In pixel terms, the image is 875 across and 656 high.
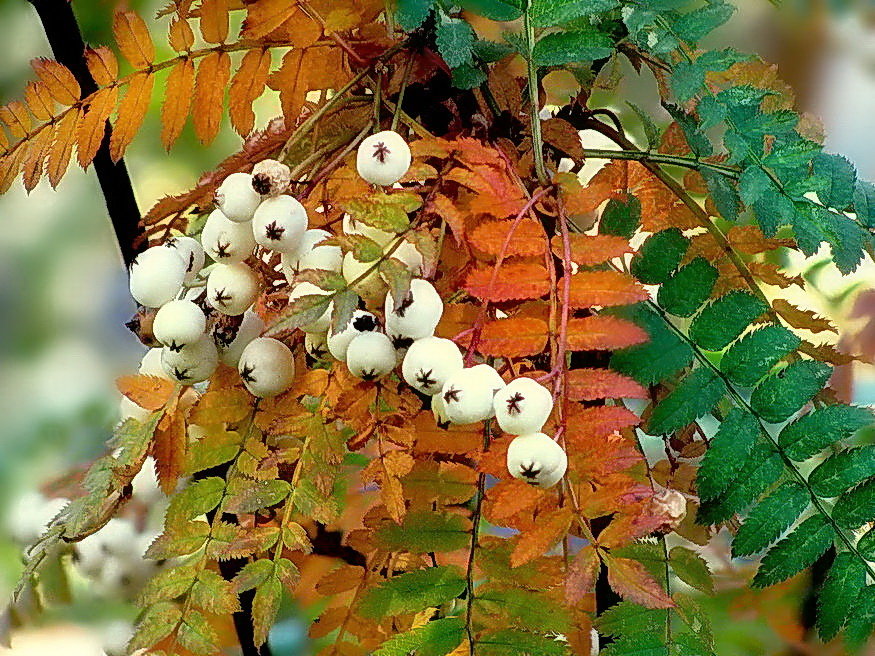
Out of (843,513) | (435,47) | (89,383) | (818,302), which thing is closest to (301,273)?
(435,47)

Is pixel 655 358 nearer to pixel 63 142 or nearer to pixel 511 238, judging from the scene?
pixel 511 238

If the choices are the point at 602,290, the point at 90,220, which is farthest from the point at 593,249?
the point at 90,220

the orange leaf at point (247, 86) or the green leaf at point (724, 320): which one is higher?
the orange leaf at point (247, 86)

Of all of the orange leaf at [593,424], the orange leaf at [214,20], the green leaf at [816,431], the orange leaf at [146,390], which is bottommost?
the green leaf at [816,431]

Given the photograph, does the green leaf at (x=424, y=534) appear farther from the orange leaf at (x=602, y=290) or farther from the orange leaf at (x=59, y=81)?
the orange leaf at (x=59, y=81)

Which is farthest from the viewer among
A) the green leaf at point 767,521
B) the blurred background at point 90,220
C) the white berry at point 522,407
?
the blurred background at point 90,220

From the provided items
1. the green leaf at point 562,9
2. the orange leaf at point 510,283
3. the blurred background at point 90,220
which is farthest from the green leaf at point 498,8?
the blurred background at point 90,220

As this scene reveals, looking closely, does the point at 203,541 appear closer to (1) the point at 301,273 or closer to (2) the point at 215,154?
(1) the point at 301,273
